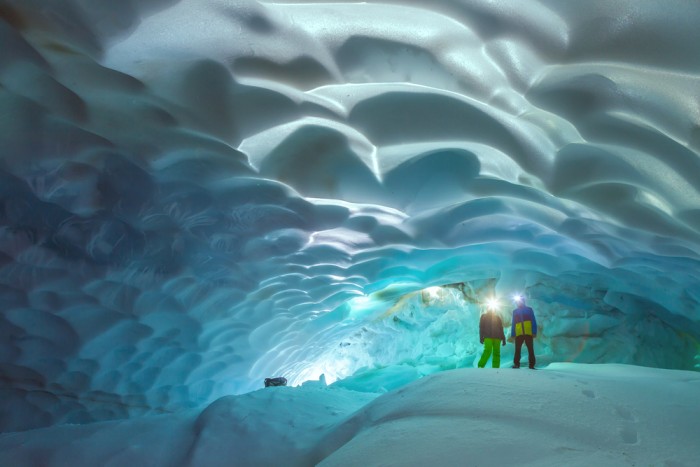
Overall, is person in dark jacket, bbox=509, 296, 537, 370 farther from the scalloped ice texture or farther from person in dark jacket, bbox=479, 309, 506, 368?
the scalloped ice texture

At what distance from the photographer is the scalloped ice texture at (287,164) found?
2.54m

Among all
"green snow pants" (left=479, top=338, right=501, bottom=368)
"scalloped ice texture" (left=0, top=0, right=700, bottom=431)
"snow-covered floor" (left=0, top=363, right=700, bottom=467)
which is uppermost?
"scalloped ice texture" (left=0, top=0, right=700, bottom=431)

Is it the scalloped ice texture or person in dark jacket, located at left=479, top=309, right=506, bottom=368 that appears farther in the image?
person in dark jacket, located at left=479, top=309, right=506, bottom=368

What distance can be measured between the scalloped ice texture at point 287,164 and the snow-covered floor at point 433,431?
146cm

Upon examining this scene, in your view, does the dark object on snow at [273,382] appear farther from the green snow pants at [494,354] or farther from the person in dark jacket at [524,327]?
the person in dark jacket at [524,327]

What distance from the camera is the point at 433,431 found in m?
2.31

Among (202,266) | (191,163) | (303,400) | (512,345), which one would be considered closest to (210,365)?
(202,266)

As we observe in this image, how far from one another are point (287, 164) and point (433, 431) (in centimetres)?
261

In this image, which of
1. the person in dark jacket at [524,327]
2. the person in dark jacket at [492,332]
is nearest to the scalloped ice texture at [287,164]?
the person in dark jacket at [524,327]

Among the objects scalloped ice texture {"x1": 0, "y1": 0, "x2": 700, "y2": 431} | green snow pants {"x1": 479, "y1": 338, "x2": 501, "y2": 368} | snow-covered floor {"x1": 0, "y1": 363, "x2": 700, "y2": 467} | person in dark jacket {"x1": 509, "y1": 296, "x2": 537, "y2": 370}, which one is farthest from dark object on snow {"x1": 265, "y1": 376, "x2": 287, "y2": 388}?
person in dark jacket {"x1": 509, "y1": 296, "x2": 537, "y2": 370}

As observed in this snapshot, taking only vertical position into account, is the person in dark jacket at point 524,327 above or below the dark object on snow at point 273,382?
above

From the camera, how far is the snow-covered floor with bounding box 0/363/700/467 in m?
2.07

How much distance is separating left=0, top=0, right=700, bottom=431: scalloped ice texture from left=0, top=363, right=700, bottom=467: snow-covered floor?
146cm

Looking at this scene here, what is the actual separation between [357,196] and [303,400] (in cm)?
230
